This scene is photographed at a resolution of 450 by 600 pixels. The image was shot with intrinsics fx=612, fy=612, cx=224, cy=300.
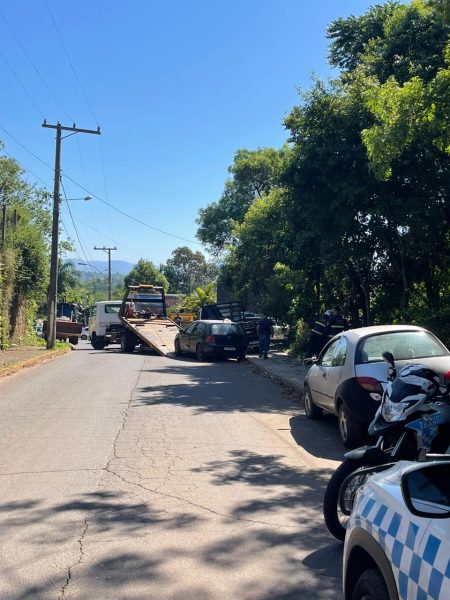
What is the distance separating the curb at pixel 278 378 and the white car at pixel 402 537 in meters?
10.7

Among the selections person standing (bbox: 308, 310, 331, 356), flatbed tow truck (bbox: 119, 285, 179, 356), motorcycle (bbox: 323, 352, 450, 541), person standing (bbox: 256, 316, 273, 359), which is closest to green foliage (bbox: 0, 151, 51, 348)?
flatbed tow truck (bbox: 119, 285, 179, 356)

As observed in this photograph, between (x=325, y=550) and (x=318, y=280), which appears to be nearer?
(x=325, y=550)

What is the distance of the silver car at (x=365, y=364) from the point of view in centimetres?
773

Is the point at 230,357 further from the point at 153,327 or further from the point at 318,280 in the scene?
the point at 153,327

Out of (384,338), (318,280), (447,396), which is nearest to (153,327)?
(318,280)

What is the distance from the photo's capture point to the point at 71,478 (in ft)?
21.1

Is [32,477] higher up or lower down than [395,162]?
lower down

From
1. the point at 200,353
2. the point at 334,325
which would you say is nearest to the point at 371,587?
the point at 334,325

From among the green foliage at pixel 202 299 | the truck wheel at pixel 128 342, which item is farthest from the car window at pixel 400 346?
the green foliage at pixel 202 299

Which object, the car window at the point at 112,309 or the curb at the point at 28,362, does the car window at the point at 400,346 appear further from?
the car window at the point at 112,309

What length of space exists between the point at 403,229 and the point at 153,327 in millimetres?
15190

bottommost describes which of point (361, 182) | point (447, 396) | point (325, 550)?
point (325, 550)

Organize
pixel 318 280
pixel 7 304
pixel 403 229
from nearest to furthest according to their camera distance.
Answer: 1. pixel 403 229
2. pixel 318 280
3. pixel 7 304

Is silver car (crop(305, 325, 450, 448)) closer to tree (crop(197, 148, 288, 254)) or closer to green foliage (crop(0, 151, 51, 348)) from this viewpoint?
green foliage (crop(0, 151, 51, 348))
